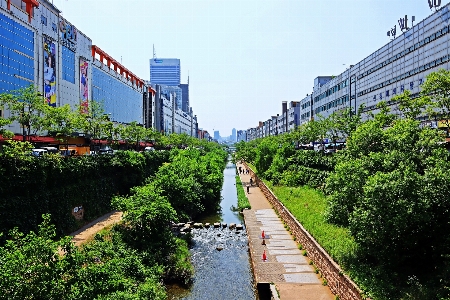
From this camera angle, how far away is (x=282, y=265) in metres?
21.6

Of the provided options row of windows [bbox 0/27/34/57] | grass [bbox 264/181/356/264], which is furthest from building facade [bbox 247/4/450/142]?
row of windows [bbox 0/27/34/57]

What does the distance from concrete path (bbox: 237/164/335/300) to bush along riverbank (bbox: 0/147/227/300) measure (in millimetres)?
4590

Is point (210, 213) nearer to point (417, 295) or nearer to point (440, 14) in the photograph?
point (417, 295)

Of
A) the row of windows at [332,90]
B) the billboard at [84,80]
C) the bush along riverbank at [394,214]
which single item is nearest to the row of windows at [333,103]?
the row of windows at [332,90]

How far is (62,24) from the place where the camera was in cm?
5528

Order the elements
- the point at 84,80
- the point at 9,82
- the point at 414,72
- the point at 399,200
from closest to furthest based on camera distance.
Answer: the point at 399,200 < the point at 9,82 < the point at 414,72 < the point at 84,80

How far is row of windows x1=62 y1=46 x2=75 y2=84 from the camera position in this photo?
5584 cm

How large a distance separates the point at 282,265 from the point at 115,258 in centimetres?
1015

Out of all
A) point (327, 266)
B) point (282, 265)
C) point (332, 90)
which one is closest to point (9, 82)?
point (282, 265)

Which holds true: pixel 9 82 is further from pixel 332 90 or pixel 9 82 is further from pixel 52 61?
pixel 332 90

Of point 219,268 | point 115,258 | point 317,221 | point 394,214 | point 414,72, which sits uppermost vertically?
point 414,72

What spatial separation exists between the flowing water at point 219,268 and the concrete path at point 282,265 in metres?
0.99

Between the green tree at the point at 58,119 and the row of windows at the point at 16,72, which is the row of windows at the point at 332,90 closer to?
the green tree at the point at 58,119

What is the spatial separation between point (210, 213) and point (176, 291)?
2042 centimetres
